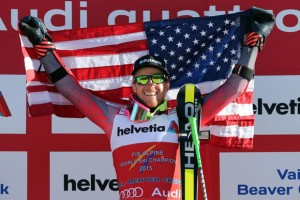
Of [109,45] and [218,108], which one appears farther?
[109,45]

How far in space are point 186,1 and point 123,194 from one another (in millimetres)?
1312

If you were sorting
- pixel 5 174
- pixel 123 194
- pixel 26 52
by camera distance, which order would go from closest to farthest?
pixel 123 194 → pixel 26 52 → pixel 5 174

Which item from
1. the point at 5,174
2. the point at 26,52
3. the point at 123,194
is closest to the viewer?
the point at 123,194

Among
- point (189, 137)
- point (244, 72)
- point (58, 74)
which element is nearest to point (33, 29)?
point (58, 74)

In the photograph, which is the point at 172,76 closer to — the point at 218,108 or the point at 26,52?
the point at 218,108

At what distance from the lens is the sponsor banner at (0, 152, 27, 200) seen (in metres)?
4.18

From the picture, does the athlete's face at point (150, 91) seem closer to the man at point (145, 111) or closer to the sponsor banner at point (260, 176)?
the man at point (145, 111)

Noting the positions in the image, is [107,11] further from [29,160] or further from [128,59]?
[29,160]

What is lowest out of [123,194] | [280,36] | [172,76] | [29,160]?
[123,194]

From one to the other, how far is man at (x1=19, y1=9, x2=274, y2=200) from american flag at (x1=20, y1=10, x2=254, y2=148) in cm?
22

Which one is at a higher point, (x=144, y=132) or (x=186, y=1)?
(x=186, y=1)

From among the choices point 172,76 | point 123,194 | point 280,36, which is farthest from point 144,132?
point 280,36

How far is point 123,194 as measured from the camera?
11.6ft

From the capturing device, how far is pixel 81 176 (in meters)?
4.24
